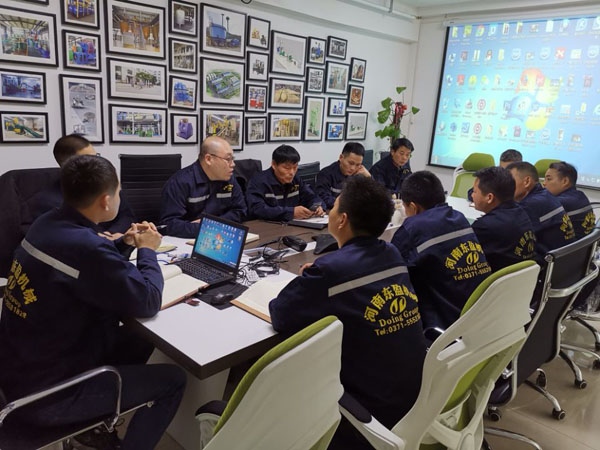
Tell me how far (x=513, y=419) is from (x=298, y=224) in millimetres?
1625

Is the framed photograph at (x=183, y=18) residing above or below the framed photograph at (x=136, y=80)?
above

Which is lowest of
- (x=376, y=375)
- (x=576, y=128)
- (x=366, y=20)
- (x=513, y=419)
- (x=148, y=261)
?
(x=513, y=419)

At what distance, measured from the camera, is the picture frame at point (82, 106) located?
11.1 feet

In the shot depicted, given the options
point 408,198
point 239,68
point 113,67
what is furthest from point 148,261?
point 239,68

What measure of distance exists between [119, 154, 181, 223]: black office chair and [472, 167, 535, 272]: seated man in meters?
2.13

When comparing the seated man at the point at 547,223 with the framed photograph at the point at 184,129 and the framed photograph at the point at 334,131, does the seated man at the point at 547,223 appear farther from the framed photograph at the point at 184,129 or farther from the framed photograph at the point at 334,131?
the framed photograph at the point at 334,131

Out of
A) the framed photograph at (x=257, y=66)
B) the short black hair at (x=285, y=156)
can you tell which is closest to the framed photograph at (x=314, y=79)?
the framed photograph at (x=257, y=66)

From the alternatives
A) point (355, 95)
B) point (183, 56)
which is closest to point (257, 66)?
point (183, 56)

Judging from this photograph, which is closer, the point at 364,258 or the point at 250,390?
the point at 250,390

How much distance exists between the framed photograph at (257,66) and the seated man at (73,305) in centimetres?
330

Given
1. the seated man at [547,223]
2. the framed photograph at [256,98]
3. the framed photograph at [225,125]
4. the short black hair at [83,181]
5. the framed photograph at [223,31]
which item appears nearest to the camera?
the short black hair at [83,181]

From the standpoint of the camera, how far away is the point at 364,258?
4.62ft

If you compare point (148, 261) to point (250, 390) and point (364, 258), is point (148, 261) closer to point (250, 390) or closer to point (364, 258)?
point (364, 258)

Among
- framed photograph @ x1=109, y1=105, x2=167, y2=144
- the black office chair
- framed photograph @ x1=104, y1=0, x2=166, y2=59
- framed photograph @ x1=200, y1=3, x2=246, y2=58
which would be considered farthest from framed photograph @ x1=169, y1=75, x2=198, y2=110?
the black office chair
